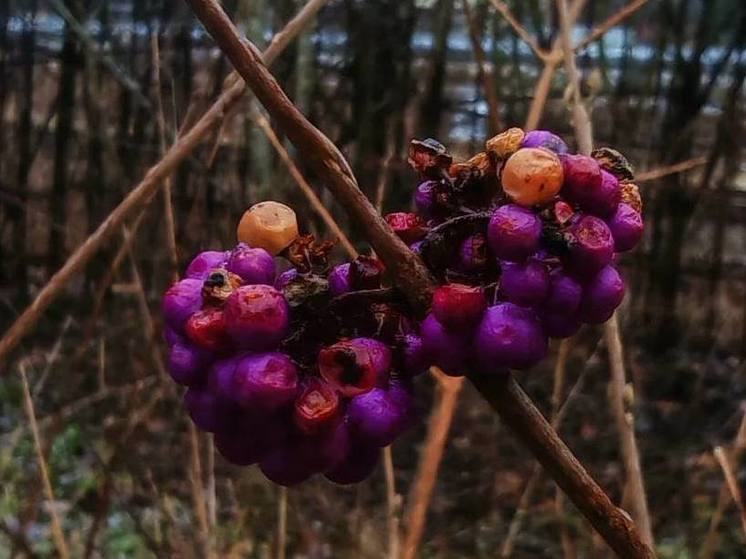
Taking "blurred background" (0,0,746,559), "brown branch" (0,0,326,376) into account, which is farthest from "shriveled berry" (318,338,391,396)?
"blurred background" (0,0,746,559)

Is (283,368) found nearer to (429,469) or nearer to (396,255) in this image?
(396,255)

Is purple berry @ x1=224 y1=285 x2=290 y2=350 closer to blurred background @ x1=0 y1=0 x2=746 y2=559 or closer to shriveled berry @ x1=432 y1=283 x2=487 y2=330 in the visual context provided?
shriveled berry @ x1=432 y1=283 x2=487 y2=330

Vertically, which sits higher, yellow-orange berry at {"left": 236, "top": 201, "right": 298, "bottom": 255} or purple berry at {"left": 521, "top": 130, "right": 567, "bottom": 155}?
purple berry at {"left": 521, "top": 130, "right": 567, "bottom": 155}

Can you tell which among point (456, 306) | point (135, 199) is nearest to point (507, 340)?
point (456, 306)

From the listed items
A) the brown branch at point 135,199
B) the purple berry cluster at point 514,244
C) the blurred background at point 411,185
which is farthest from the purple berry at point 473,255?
the blurred background at point 411,185

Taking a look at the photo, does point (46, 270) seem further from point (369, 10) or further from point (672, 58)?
point (672, 58)

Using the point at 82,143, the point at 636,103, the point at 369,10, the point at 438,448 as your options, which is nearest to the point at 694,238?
the point at 636,103
